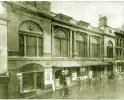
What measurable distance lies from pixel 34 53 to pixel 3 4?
135 inches

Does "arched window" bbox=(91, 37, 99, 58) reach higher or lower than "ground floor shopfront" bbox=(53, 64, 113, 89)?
higher

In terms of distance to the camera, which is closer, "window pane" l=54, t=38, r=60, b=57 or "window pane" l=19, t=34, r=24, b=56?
"window pane" l=19, t=34, r=24, b=56

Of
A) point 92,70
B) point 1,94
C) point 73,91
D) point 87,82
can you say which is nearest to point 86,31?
point 92,70

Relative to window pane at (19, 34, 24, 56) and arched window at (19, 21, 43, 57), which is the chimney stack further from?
window pane at (19, 34, 24, 56)

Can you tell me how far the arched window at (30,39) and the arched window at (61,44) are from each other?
5.02 ft

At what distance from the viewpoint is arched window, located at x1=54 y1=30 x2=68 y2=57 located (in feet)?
32.3

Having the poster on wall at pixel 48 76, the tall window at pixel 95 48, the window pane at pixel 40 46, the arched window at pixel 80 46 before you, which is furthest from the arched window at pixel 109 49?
the window pane at pixel 40 46

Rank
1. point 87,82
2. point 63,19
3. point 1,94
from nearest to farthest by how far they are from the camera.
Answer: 1. point 1,94
2. point 63,19
3. point 87,82

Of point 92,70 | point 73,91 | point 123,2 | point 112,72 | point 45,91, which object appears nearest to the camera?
point 123,2

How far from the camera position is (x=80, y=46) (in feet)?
38.7

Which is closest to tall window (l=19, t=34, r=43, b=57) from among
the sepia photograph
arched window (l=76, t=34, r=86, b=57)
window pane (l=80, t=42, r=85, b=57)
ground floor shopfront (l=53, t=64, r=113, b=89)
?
the sepia photograph

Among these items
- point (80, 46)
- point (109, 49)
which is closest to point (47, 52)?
point (80, 46)

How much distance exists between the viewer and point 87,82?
11672mm

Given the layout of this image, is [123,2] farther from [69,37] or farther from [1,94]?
[1,94]
